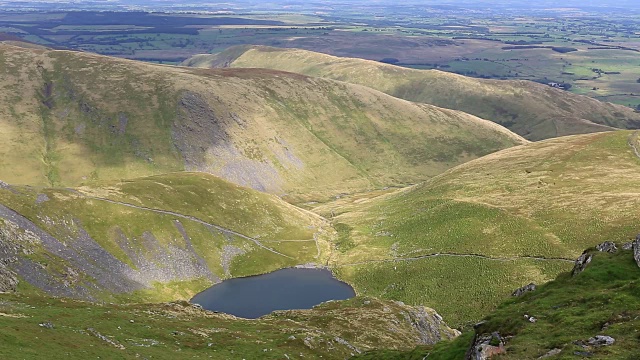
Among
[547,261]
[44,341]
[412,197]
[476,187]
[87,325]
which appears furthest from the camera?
[412,197]

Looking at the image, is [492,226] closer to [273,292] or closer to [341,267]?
[341,267]

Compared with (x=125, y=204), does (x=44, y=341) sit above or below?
above

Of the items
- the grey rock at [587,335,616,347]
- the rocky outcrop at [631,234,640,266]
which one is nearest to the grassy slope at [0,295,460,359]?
the rocky outcrop at [631,234,640,266]

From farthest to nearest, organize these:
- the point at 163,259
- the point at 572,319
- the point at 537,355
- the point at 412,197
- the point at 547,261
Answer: the point at 412,197 → the point at 163,259 → the point at 547,261 → the point at 572,319 → the point at 537,355

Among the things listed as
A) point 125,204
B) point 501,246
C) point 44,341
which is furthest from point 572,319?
point 125,204

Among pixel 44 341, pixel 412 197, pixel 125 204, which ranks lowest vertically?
pixel 412 197

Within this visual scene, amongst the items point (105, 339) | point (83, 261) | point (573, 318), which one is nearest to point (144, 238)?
point (83, 261)

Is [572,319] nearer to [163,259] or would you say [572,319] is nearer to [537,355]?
[537,355]
